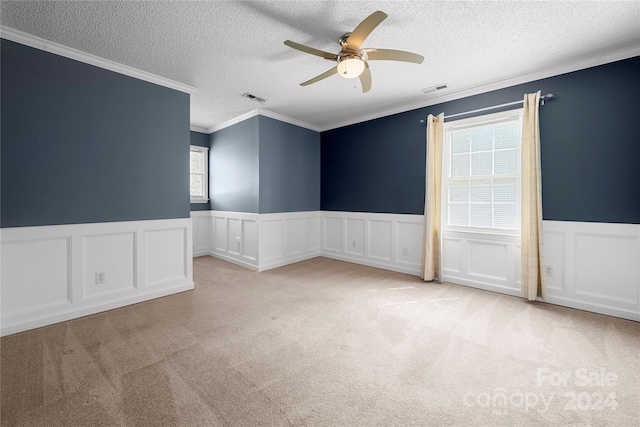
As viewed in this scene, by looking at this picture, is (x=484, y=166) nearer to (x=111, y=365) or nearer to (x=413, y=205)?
(x=413, y=205)

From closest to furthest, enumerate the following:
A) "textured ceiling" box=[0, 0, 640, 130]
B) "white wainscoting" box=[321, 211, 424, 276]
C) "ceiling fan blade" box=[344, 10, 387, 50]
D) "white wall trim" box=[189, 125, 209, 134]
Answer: "ceiling fan blade" box=[344, 10, 387, 50], "textured ceiling" box=[0, 0, 640, 130], "white wainscoting" box=[321, 211, 424, 276], "white wall trim" box=[189, 125, 209, 134]

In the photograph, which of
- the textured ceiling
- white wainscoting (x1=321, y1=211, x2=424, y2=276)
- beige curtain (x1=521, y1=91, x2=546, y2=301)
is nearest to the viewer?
the textured ceiling

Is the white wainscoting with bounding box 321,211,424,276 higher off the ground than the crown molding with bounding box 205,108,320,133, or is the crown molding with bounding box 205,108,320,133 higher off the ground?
the crown molding with bounding box 205,108,320,133

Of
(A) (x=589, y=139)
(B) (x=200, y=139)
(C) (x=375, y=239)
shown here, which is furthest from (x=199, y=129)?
(A) (x=589, y=139)

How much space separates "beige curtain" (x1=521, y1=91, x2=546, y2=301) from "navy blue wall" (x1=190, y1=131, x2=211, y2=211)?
5402mm

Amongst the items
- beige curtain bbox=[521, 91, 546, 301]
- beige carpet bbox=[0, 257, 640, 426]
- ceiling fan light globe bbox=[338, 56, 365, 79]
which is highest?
ceiling fan light globe bbox=[338, 56, 365, 79]

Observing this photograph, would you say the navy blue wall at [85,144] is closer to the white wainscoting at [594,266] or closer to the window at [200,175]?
the window at [200,175]

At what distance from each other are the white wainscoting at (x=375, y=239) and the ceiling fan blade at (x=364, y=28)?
284cm

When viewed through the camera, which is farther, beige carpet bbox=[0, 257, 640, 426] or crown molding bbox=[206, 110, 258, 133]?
crown molding bbox=[206, 110, 258, 133]

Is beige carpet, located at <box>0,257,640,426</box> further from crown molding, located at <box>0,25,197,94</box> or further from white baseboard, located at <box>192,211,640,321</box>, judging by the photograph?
crown molding, located at <box>0,25,197,94</box>

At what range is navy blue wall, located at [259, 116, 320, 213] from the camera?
464 cm

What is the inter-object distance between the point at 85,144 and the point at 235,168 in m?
2.39

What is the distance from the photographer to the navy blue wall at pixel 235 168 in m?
4.63

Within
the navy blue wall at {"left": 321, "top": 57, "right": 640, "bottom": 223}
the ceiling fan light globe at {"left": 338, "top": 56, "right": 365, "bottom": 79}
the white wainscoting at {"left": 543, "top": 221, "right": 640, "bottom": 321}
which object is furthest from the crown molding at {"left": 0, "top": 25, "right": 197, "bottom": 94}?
the white wainscoting at {"left": 543, "top": 221, "right": 640, "bottom": 321}
